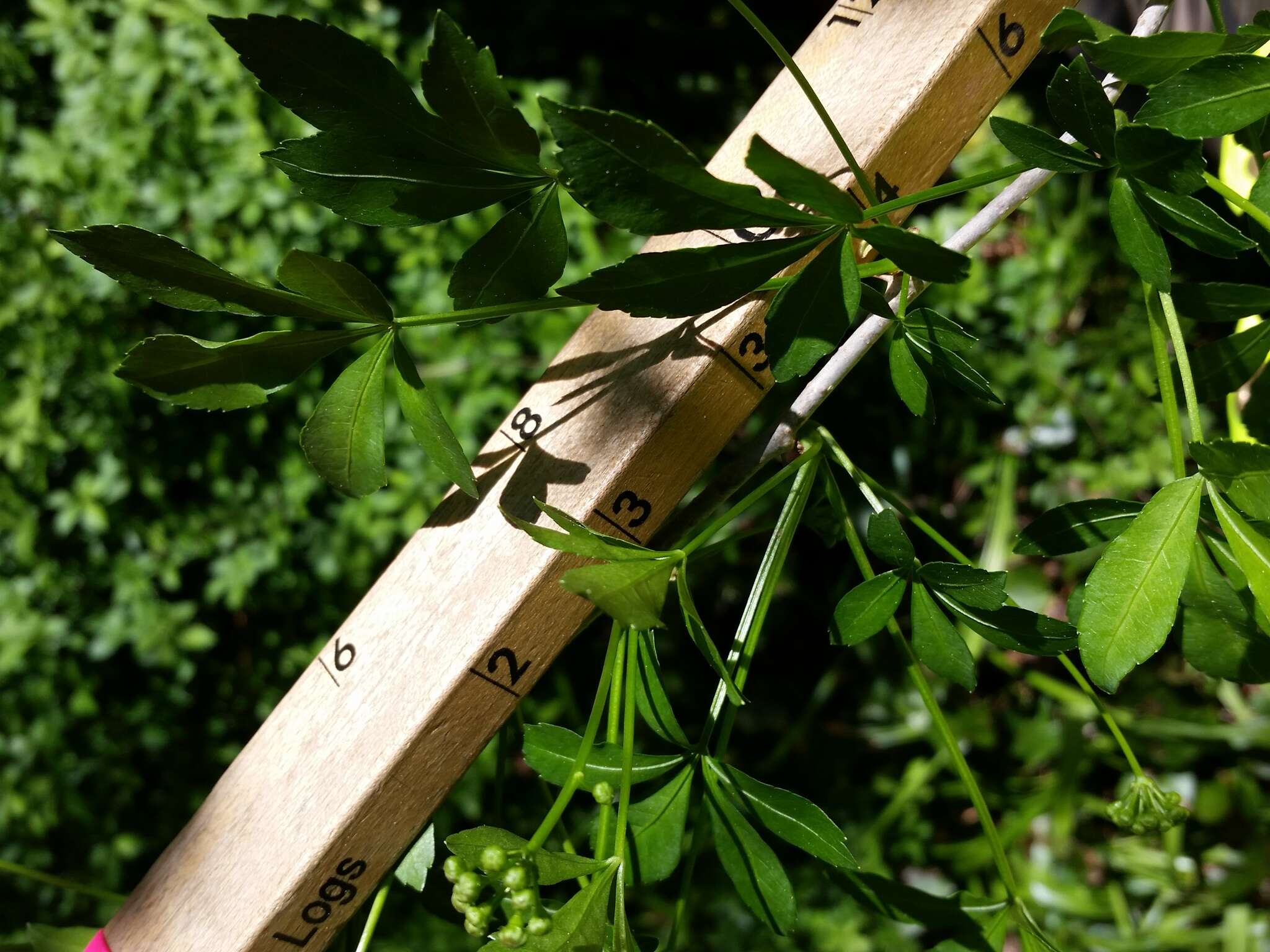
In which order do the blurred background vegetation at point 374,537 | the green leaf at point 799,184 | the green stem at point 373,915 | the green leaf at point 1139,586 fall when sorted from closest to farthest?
1. the green leaf at point 799,184
2. the green leaf at point 1139,586
3. the green stem at point 373,915
4. the blurred background vegetation at point 374,537

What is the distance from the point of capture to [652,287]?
452mm

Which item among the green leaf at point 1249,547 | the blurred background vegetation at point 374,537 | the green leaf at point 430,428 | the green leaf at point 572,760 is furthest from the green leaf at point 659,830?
the blurred background vegetation at point 374,537

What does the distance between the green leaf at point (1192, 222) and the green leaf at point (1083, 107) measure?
0.03m

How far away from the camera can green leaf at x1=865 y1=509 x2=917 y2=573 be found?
0.54 metres

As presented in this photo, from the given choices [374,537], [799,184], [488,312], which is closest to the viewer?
[799,184]

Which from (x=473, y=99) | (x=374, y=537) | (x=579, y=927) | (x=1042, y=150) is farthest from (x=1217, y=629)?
(x=374, y=537)

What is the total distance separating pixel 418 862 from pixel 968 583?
42 centimetres

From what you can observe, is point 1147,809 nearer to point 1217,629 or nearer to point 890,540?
point 1217,629

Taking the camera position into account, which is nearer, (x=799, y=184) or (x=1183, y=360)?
(x=799, y=184)

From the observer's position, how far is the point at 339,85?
47 cm

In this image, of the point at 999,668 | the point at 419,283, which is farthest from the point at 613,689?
the point at 999,668

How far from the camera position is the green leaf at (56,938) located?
654 millimetres

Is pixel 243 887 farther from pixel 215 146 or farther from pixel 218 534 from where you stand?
pixel 215 146

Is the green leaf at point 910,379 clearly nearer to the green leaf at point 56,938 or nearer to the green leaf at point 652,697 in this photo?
the green leaf at point 652,697
